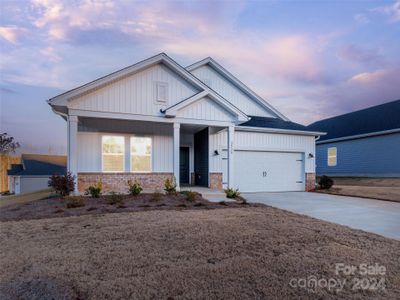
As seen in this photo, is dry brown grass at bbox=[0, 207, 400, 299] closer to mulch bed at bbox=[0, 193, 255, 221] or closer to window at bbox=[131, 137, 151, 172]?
mulch bed at bbox=[0, 193, 255, 221]

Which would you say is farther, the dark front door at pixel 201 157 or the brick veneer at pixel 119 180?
the dark front door at pixel 201 157

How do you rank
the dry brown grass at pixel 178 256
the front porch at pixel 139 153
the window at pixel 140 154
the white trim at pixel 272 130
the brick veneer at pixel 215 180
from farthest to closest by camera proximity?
the white trim at pixel 272 130 < the brick veneer at pixel 215 180 < the window at pixel 140 154 < the front porch at pixel 139 153 < the dry brown grass at pixel 178 256

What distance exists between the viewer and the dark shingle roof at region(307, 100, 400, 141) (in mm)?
18859

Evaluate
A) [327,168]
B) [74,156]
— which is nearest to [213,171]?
[74,156]

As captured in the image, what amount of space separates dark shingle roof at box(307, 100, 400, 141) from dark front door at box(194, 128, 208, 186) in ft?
32.3

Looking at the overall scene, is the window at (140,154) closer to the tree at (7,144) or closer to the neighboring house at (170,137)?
the neighboring house at (170,137)

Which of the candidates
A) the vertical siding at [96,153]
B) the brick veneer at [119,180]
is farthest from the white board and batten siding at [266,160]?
the brick veneer at [119,180]

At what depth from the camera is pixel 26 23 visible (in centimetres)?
→ 962

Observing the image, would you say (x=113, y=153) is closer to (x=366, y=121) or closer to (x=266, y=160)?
(x=266, y=160)

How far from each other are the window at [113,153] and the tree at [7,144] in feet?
73.8

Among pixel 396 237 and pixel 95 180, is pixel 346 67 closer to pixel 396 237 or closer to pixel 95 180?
pixel 396 237

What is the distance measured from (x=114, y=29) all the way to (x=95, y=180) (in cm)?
719

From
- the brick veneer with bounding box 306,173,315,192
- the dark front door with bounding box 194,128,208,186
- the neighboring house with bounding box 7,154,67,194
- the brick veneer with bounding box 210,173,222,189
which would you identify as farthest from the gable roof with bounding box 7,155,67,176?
the brick veneer with bounding box 306,173,315,192

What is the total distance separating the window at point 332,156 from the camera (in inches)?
892
